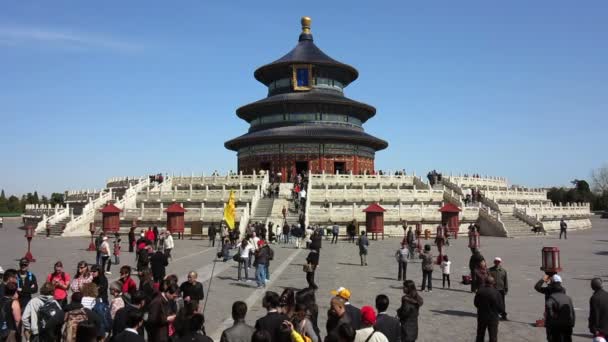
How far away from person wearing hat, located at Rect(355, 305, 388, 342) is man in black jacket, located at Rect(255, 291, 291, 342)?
0.90 m

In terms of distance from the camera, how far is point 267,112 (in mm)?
56156

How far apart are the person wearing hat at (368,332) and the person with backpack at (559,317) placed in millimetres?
3937

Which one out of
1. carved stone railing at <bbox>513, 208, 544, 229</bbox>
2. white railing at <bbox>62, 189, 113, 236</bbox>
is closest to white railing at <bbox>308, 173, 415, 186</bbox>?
carved stone railing at <bbox>513, 208, 544, 229</bbox>

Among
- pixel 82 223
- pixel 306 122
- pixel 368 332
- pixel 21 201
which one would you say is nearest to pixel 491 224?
pixel 306 122

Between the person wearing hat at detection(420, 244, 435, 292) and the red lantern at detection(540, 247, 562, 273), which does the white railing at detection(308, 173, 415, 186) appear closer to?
the person wearing hat at detection(420, 244, 435, 292)

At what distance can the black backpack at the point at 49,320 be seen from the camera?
25.0ft

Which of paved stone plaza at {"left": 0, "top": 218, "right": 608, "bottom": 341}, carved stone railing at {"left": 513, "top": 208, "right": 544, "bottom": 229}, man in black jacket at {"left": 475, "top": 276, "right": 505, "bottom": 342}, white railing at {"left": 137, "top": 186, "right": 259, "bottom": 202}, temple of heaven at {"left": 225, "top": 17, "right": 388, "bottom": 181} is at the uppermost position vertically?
temple of heaven at {"left": 225, "top": 17, "right": 388, "bottom": 181}

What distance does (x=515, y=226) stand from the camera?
122 feet

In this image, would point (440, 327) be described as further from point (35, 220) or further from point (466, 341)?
point (35, 220)

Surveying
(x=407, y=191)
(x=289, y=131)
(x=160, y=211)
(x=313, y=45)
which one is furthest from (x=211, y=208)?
(x=313, y=45)

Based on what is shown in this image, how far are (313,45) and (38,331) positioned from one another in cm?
5592

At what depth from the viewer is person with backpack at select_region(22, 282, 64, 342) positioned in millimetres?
7777

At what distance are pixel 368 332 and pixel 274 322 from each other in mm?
1317

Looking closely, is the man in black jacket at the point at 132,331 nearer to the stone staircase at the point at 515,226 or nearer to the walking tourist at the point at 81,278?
the walking tourist at the point at 81,278
